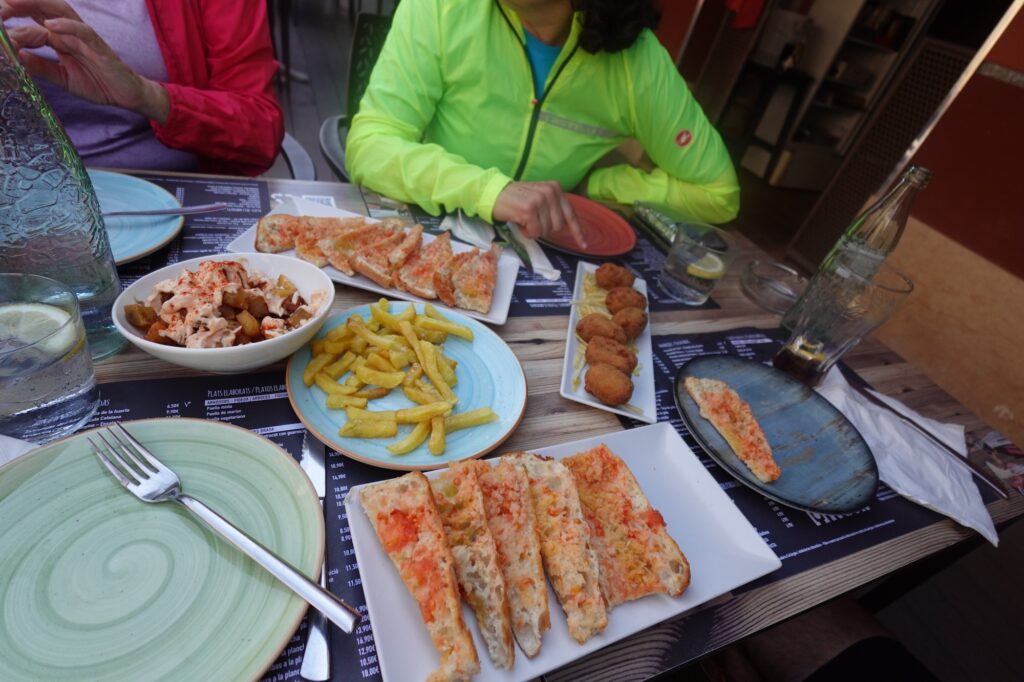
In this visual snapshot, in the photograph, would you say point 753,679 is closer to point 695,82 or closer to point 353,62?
point 353,62

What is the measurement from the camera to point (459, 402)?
1389mm

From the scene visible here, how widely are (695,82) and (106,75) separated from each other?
9.67 metres

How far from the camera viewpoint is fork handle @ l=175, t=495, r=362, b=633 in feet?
2.63

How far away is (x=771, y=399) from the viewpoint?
171 cm

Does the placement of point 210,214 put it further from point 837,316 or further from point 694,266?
point 837,316

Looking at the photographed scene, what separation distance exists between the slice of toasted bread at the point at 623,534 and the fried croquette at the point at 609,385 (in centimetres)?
25

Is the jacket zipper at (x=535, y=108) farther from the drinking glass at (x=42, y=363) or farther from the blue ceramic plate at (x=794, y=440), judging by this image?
the drinking glass at (x=42, y=363)

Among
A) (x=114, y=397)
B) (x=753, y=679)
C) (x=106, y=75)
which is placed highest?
(x=106, y=75)

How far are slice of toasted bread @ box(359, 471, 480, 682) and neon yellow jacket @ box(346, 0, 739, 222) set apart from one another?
1551mm

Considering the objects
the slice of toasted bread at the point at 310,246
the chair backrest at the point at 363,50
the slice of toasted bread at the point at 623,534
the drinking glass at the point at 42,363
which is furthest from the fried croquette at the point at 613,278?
the chair backrest at the point at 363,50

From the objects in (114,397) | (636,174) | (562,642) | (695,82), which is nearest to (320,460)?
(114,397)

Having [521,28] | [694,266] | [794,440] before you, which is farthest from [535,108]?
[794,440]

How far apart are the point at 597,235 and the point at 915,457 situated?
1558 mm

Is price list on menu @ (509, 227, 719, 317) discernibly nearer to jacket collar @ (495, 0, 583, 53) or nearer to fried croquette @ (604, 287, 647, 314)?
fried croquette @ (604, 287, 647, 314)
